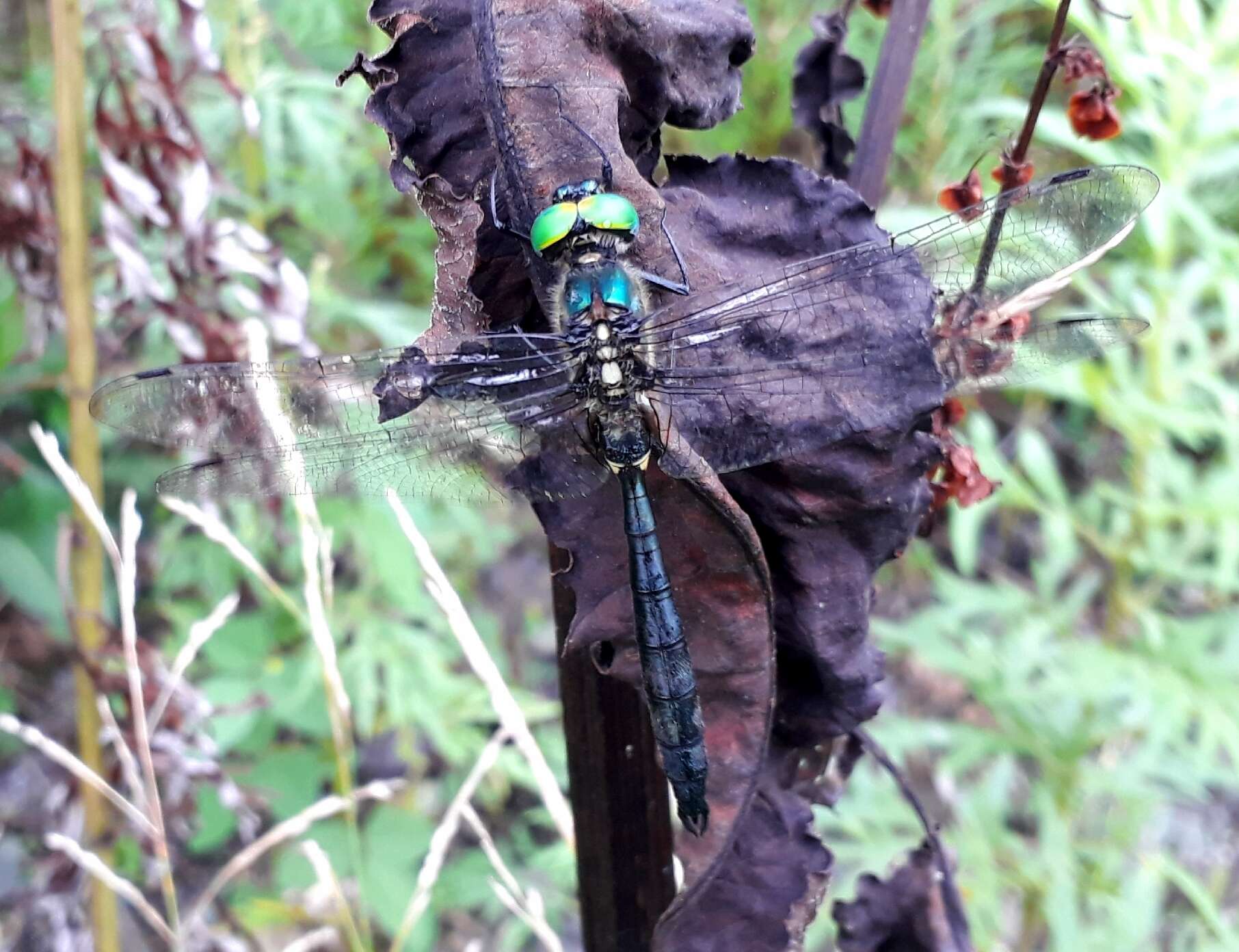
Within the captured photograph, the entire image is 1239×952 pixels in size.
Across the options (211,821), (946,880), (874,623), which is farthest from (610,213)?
(211,821)

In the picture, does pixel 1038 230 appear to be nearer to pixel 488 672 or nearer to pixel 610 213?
pixel 610 213

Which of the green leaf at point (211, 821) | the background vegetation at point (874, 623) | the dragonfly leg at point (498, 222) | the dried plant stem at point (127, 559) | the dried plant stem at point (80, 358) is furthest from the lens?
the green leaf at point (211, 821)

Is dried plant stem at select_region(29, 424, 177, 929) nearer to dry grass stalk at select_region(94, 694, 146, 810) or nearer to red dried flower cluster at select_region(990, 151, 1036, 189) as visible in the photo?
dry grass stalk at select_region(94, 694, 146, 810)

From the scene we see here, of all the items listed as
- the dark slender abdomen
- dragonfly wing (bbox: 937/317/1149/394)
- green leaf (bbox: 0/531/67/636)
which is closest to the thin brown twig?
the dark slender abdomen

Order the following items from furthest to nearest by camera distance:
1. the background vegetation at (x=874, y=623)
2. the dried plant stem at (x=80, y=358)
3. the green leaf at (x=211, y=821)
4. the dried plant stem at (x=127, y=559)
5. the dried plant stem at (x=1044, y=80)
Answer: the green leaf at (x=211, y=821), the background vegetation at (x=874, y=623), the dried plant stem at (x=80, y=358), the dried plant stem at (x=127, y=559), the dried plant stem at (x=1044, y=80)

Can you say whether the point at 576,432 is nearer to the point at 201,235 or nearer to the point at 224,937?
the point at 201,235

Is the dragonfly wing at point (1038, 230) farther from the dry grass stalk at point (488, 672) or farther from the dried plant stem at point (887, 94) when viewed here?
the dry grass stalk at point (488, 672)

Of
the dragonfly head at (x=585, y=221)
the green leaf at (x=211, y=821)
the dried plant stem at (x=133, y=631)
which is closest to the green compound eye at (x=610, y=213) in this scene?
the dragonfly head at (x=585, y=221)
